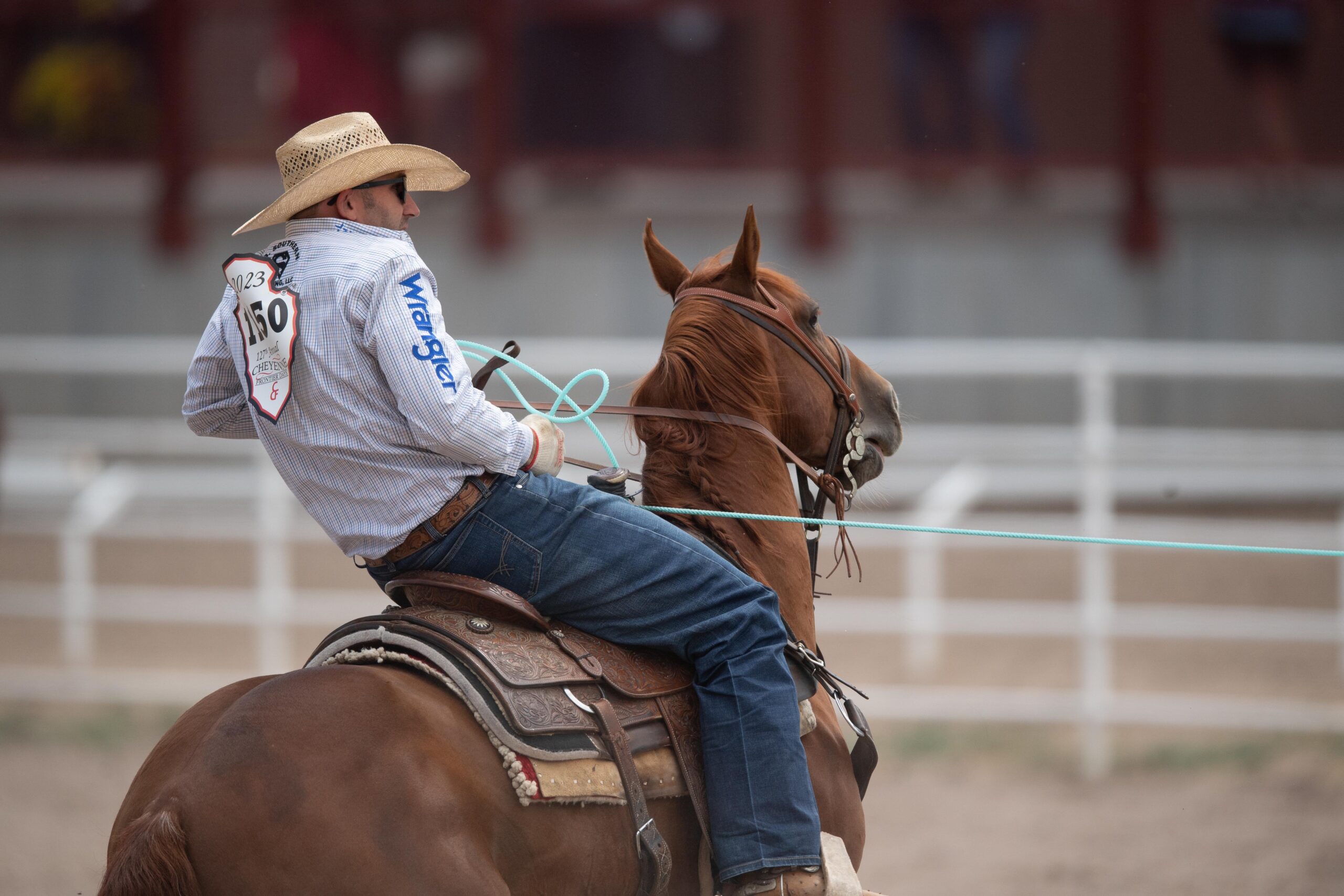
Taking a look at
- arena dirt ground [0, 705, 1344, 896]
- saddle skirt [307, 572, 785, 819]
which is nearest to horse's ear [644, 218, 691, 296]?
saddle skirt [307, 572, 785, 819]

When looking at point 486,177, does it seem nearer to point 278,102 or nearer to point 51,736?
point 278,102

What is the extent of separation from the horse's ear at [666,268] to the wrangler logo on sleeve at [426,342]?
2.27 ft

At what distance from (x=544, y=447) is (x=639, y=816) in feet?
2.16

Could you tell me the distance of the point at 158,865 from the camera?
6.28ft

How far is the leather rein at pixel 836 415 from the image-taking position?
273 cm

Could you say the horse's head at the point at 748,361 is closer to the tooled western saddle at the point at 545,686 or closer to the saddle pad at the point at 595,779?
the tooled western saddle at the point at 545,686

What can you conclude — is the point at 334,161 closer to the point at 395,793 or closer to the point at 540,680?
the point at 540,680

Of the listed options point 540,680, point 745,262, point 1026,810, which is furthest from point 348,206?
point 1026,810

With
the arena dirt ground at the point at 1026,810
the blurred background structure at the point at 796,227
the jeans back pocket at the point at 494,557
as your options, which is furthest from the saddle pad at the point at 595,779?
the blurred background structure at the point at 796,227

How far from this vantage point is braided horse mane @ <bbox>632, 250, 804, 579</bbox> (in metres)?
2.72

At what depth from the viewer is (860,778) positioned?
278 cm

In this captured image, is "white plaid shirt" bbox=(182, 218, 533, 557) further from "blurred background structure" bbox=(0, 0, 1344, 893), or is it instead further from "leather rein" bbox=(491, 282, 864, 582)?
"blurred background structure" bbox=(0, 0, 1344, 893)

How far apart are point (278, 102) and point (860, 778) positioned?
9847mm

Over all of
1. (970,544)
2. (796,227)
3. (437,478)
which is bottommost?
(970,544)
